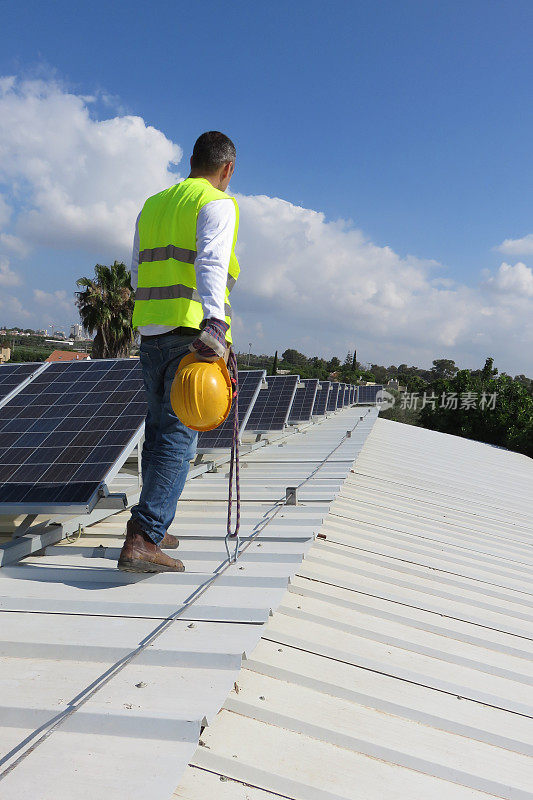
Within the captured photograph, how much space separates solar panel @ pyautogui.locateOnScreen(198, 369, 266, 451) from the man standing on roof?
10.4ft

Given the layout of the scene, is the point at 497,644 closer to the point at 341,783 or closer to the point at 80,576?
the point at 341,783

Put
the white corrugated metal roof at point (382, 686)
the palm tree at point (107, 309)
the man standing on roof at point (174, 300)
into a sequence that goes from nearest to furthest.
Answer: the white corrugated metal roof at point (382, 686) → the man standing on roof at point (174, 300) → the palm tree at point (107, 309)

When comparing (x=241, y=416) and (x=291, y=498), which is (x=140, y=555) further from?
(x=241, y=416)

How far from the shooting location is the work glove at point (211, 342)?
2.52 meters

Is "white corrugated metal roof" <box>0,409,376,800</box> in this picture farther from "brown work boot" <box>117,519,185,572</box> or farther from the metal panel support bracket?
the metal panel support bracket

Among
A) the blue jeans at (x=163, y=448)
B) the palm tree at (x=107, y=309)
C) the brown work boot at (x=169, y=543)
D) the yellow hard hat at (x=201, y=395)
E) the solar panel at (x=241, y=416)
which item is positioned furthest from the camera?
the palm tree at (x=107, y=309)

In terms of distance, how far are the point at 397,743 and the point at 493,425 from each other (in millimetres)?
54446

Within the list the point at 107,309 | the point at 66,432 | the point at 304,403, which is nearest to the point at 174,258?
the point at 66,432

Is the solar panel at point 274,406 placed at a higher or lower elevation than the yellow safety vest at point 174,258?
lower

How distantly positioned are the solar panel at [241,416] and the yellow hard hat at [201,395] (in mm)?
3560

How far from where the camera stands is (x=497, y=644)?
127 inches

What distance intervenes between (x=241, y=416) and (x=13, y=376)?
517 cm

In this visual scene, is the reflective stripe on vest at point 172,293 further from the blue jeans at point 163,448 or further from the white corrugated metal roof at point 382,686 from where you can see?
the white corrugated metal roof at point 382,686

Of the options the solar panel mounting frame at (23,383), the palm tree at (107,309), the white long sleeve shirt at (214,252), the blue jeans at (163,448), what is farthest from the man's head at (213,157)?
the palm tree at (107,309)
